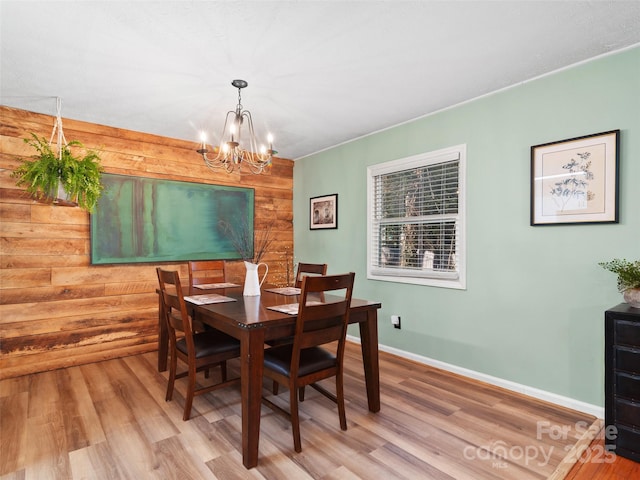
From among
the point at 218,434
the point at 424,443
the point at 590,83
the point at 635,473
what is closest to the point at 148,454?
the point at 218,434

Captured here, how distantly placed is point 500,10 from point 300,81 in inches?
53.0

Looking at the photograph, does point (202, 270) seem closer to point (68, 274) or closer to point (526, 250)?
point (68, 274)

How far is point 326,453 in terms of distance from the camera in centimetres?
196

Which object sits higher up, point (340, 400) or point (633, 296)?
point (633, 296)

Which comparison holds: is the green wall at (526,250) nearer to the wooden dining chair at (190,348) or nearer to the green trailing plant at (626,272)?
the green trailing plant at (626,272)

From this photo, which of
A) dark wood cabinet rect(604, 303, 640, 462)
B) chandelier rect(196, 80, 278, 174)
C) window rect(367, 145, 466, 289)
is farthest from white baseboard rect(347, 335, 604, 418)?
chandelier rect(196, 80, 278, 174)

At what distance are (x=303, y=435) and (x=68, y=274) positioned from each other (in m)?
2.72

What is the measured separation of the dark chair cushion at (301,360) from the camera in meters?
2.03

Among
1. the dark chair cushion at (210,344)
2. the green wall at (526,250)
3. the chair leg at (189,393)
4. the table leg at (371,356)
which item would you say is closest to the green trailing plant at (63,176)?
the dark chair cushion at (210,344)

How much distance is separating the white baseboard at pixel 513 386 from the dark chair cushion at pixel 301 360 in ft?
4.77

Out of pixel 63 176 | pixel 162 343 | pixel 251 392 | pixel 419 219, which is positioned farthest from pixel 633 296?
pixel 63 176

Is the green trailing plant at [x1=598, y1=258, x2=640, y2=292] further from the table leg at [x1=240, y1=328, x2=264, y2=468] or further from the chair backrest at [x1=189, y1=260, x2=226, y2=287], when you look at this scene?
the chair backrest at [x1=189, y1=260, x2=226, y2=287]

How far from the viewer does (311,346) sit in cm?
203

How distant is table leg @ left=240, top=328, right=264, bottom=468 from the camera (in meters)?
1.84
